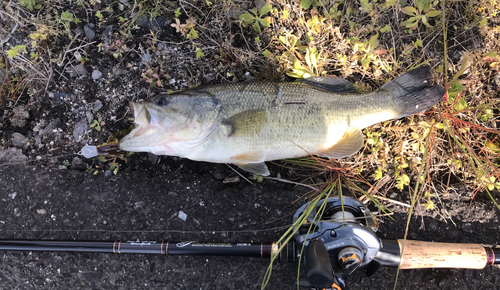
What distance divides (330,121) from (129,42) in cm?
223

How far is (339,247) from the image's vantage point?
203cm

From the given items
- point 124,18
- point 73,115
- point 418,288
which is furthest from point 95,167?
point 418,288

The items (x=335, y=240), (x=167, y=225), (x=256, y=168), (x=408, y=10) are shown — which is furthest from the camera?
(x=408, y=10)

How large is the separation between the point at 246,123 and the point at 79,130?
1.81 metres

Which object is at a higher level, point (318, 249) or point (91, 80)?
point (91, 80)

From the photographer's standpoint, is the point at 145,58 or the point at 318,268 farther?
the point at 145,58

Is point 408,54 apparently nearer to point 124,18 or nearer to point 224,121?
point 224,121

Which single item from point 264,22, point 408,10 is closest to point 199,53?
point 264,22

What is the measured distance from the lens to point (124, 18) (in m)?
3.04

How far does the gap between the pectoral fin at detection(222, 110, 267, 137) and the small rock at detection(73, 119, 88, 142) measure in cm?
158

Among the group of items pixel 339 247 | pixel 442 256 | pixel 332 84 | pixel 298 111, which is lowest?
pixel 442 256

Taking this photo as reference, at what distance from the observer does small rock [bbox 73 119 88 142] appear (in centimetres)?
293

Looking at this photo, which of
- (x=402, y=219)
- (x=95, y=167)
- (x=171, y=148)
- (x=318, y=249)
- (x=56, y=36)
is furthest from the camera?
(x=56, y=36)

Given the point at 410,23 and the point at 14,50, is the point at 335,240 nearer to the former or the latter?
the point at 410,23
